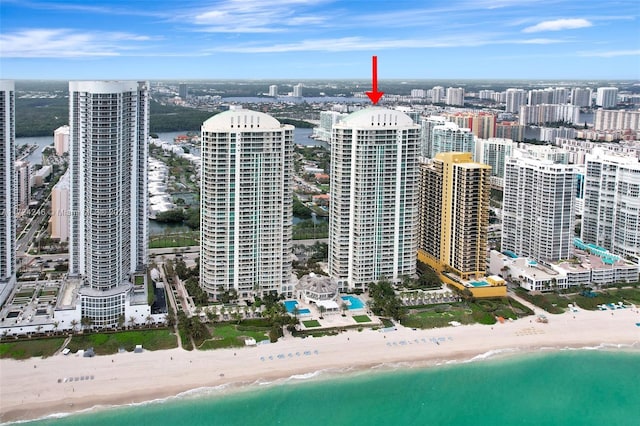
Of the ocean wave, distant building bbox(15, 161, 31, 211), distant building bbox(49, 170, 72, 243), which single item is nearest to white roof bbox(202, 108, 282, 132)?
the ocean wave

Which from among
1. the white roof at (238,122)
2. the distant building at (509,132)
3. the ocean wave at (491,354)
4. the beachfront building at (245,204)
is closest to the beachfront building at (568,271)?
the ocean wave at (491,354)

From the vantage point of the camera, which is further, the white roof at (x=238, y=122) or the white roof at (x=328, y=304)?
the white roof at (x=238, y=122)

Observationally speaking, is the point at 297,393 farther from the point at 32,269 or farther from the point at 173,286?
the point at 32,269

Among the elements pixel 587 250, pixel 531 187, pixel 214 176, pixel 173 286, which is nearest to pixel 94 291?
pixel 173 286

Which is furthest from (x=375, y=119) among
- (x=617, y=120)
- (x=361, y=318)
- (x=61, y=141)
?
(x=617, y=120)

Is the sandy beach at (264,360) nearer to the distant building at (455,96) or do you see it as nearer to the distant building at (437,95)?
the distant building at (455,96)

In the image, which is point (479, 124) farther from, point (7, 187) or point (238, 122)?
point (7, 187)
